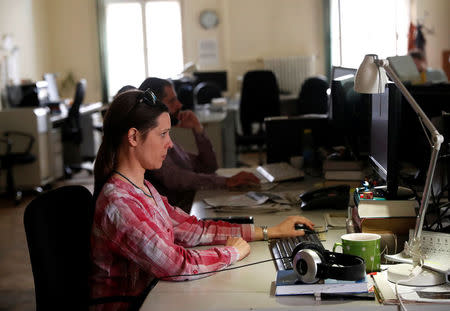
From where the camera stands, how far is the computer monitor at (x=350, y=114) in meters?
3.03

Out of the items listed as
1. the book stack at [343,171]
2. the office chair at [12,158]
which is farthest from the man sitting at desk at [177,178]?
the office chair at [12,158]

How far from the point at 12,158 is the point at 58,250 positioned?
15.7 ft

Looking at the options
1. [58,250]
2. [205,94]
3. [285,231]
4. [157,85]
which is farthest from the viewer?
[205,94]

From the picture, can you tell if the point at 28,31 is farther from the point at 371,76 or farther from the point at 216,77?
the point at 371,76

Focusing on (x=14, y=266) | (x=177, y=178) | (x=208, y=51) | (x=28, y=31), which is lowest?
(x=14, y=266)

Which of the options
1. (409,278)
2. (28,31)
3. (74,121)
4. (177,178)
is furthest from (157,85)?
(28,31)

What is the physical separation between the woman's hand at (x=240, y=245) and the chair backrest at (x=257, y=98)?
5009 mm

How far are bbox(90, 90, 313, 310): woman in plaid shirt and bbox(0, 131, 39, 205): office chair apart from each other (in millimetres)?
4639

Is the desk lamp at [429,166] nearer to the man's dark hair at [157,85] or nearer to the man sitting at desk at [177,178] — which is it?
the man sitting at desk at [177,178]

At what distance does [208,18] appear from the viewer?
9.20m

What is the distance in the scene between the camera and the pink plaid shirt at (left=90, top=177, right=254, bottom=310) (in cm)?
172

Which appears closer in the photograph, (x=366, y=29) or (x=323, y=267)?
(x=323, y=267)

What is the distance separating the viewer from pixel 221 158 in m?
5.98

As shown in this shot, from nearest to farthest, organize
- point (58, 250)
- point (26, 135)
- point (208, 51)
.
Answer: point (58, 250) < point (26, 135) < point (208, 51)
